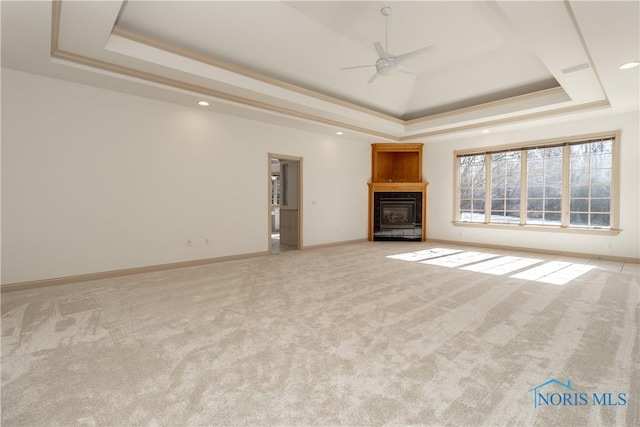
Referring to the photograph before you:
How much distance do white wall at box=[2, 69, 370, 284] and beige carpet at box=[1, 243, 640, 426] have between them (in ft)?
1.94

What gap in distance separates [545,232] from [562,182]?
1.09m

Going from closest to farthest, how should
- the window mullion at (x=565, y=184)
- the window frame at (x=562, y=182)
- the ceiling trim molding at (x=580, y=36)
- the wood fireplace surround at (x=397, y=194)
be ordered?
the ceiling trim molding at (x=580, y=36), the window frame at (x=562, y=182), the window mullion at (x=565, y=184), the wood fireplace surround at (x=397, y=194)

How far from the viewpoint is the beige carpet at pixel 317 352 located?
1.65 metres

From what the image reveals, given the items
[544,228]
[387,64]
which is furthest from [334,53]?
[544,228]

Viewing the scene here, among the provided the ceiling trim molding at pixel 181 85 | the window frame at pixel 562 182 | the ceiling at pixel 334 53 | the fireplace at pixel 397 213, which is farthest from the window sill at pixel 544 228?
the ceiling trim molding at pixel 181 85

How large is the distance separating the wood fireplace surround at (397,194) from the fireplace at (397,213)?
28 millimetres

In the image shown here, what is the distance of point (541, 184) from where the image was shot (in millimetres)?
6625

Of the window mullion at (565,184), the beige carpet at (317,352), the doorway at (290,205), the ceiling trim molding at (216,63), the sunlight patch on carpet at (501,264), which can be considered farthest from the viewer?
the doorway at (290,205)

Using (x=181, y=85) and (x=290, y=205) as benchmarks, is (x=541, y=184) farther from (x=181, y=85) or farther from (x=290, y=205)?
(x=181, y=85)

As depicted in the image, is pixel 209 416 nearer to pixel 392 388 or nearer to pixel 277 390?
pixel 277 390

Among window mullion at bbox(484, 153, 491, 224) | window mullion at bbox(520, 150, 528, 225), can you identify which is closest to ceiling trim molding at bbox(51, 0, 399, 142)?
window mullion at bbox(484, 153, 491, 224)

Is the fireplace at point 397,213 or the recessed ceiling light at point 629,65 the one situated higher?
the recessed ceiling light at point 629,65

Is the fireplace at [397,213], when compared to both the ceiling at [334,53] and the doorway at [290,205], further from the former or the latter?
the doorway at [290,205]

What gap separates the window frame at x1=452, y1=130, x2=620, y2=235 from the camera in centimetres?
566
